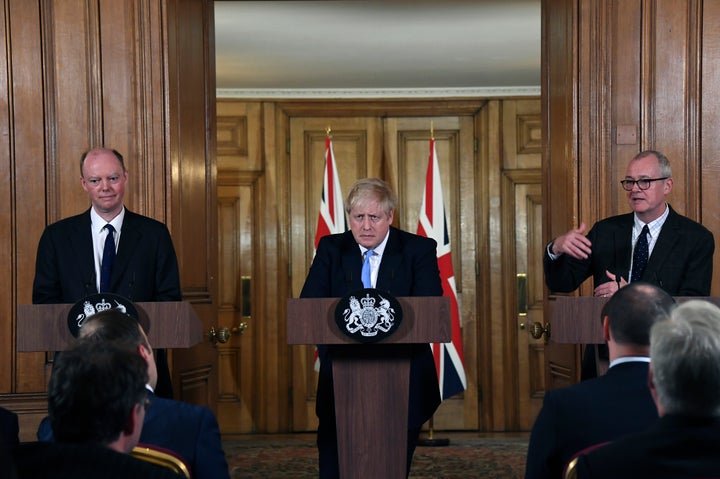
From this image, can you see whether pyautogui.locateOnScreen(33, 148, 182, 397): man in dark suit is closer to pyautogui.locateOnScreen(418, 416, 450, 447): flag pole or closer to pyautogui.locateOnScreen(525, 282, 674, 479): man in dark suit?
pyautogui.locateOnScreen(525, 282, 674, 479): man in dark suit

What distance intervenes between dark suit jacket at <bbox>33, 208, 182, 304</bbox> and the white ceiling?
274 centimetres

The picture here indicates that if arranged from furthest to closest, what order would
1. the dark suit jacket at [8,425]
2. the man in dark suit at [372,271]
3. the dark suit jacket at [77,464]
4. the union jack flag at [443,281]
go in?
1. the union jack flag at [443,281]
2. the man in dark suit at [372,271]
3. the dark suit jacket at [8,425]
4. the dark suit jacket at [77,464]

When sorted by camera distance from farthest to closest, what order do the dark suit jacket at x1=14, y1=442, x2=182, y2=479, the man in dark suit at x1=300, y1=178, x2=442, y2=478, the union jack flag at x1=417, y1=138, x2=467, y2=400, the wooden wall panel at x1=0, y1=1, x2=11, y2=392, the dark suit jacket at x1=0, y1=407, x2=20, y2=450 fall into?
1. the union jack flag at x1=417, y1=138, x2=467, y2=400
2. the wooden wall panel at x1=0, y1=1, x2=11, y2=392
3. the man in dark suit at x1=300, y1=178, x2=442, y2=478
4. the dark suit jacket at x1=0, y1=407, x2=20, y2=450
5. the dark suit jacket at x1=14, y1=442, x2=182, y2=479

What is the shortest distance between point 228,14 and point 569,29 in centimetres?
241

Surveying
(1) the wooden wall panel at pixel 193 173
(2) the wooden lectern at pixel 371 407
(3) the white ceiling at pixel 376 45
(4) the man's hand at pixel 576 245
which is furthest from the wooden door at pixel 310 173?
(2) the wooden lectern at pixel 371 407

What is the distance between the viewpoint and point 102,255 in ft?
12.6

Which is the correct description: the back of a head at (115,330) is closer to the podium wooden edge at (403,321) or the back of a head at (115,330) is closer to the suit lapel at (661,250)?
the podium wooden edge at (403,321)

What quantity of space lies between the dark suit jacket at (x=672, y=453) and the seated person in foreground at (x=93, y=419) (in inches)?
27.9

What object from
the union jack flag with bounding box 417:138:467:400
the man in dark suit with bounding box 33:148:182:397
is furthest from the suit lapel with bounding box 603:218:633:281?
→ the union jack flag with bounding box 417:138:467:400

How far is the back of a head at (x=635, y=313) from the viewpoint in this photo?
225 centimetres

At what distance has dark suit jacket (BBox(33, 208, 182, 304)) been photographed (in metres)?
3.79

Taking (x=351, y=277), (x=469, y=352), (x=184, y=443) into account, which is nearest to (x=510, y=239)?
(x=469, y=352)

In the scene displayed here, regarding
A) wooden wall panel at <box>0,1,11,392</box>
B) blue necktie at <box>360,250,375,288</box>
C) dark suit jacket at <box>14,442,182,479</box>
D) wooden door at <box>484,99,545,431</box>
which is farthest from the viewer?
wooden door at <box>484,99,545,431</box>

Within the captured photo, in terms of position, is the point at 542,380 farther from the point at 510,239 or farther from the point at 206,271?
the point at 206,271
